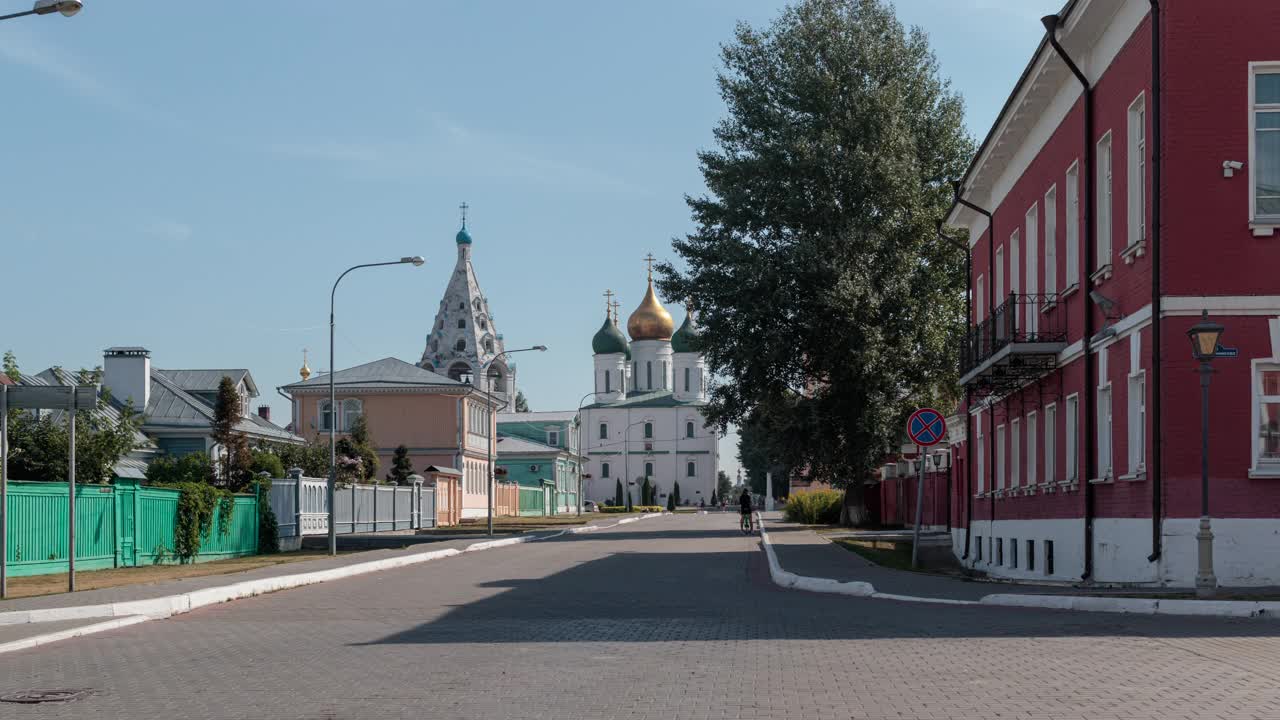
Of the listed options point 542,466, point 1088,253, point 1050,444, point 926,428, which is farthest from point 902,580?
point 542,466

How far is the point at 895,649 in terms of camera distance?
12.4m

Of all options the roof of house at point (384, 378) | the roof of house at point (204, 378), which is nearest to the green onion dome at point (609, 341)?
the roof of house at point (384, 378)

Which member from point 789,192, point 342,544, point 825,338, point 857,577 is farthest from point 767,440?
point 857,577

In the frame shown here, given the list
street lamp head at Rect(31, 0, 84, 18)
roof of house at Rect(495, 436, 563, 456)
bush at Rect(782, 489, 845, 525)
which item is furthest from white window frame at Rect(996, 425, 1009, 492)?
roof of house at Rect(495, 436, 563, 456)

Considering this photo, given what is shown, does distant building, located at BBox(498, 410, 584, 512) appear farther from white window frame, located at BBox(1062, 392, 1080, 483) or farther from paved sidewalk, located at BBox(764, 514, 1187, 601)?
white window frame, located at BBox(1062, 392, 1080, 483)

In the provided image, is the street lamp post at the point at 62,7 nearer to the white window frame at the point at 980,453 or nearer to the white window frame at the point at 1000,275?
the white window frame at the point at 1000,275

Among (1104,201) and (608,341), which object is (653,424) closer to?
(608,341)

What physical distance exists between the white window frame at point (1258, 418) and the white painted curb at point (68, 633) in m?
12.9

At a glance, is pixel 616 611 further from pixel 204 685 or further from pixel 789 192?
pixel 789 192

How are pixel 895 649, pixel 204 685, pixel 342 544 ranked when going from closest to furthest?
pixel 204 685 → pixel 895 649 → pixel 342 544

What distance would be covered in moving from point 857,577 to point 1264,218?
25.2 ft

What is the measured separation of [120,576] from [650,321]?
13090 cm

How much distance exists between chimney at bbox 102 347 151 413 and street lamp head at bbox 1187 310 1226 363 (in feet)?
181

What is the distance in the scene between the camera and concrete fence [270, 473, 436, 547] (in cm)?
4012
